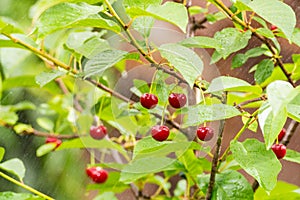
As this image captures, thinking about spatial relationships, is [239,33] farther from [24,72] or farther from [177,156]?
[24,72]

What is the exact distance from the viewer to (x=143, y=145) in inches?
29.6

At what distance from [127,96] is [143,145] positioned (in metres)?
0.32

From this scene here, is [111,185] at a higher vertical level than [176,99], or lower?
lower

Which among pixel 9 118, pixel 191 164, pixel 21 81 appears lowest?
pixel 9 118

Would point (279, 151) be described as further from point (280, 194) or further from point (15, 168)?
point (15, 168)

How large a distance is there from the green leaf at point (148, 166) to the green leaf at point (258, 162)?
22cm

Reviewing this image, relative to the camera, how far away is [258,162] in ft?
2.20

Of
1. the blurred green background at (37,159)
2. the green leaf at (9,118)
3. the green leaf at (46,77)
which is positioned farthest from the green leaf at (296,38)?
the blurred green background at (37,159)

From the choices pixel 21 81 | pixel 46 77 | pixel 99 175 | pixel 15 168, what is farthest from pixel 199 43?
pixel 21 81

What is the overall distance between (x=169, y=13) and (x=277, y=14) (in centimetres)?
13

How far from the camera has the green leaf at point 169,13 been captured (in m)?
0.58

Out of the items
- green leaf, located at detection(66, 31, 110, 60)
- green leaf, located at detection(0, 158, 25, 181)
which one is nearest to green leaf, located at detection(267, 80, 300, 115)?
green leaf, located at detection(66, 31, 110, 60)

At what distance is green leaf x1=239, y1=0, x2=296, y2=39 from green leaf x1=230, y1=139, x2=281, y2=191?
6.3 inches

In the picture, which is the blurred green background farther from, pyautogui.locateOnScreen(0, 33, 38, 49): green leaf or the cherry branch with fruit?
pyautogui.locateOnScreen(0, 33, 38, 49): green leaf
